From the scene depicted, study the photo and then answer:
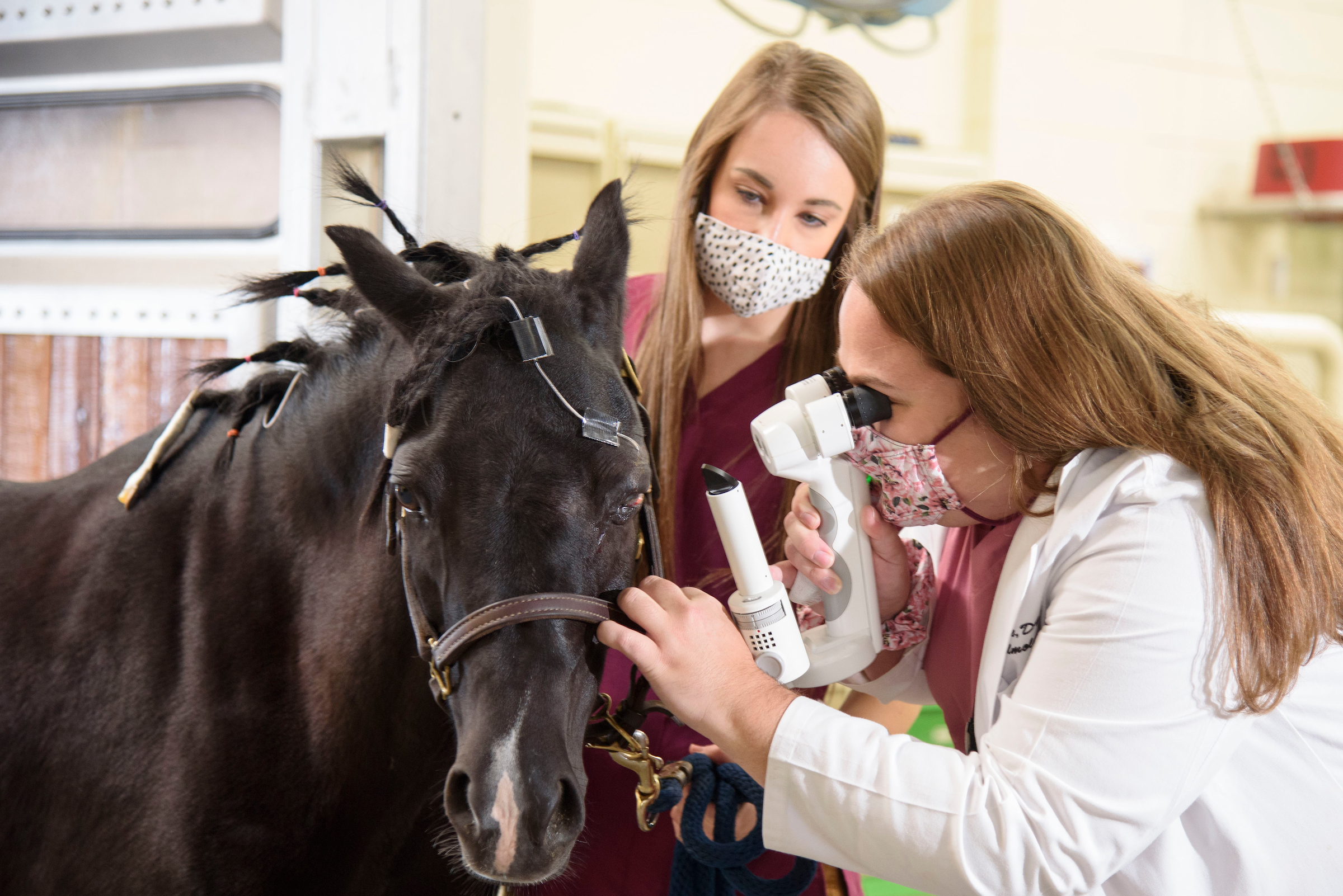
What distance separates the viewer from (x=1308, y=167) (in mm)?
4207

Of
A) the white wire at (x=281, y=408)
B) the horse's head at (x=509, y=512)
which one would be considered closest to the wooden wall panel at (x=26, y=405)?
the white wire at (x=281, y=408)

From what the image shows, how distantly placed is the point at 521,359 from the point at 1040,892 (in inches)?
27.1

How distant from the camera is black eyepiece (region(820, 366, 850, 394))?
3.35ft

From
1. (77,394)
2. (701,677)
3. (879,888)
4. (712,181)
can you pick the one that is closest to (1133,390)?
(701,677)

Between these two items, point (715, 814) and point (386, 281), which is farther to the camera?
point (715, 814)

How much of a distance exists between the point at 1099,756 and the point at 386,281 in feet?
2.66

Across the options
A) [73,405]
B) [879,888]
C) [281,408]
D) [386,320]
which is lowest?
[879,888]

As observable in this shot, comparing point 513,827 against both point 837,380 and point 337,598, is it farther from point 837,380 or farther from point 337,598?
point 837,380

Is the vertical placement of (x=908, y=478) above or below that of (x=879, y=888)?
above

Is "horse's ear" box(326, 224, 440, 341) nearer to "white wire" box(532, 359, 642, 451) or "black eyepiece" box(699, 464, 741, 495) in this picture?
"white wire" box(532, 359, 642, 451)

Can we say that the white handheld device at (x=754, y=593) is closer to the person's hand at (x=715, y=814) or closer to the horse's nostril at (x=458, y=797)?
the person's hand at (x=715, y=814)

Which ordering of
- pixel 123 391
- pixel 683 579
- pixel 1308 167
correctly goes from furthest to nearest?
pixel 1308 167, pixel 123 391, pixel 683 579

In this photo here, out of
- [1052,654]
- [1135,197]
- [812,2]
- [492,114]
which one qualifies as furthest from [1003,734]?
[1135,197]

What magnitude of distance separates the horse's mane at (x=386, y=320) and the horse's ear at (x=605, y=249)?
5 cm
